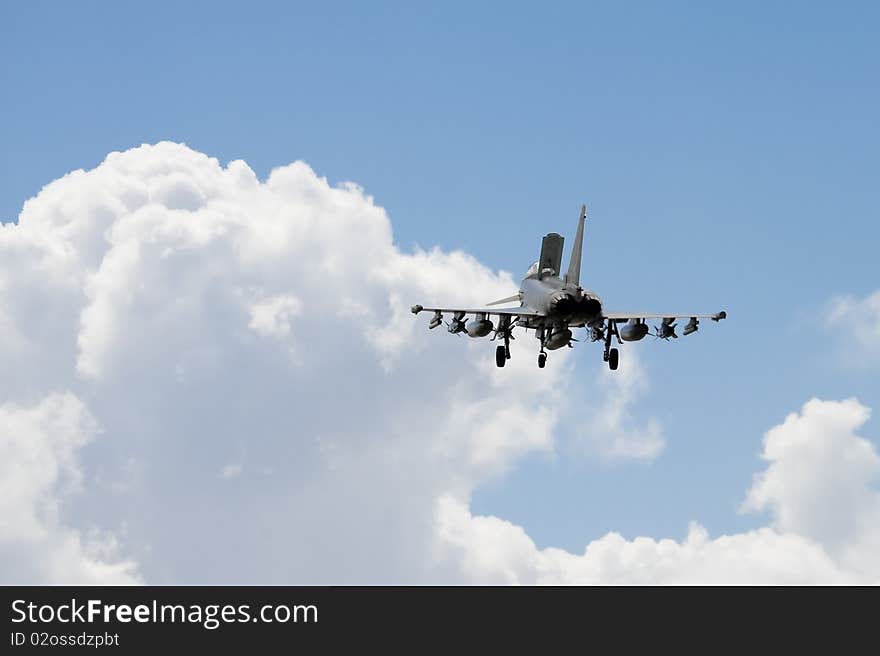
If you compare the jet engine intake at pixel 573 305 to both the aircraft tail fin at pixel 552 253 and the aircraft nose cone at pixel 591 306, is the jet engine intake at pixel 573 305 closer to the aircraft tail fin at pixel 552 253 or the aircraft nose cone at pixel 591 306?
the aircraft nose cone at pixel 591 306

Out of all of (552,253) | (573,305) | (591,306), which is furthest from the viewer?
(552,253)

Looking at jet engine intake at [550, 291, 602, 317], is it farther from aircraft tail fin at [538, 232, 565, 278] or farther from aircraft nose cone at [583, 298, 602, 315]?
aircraft tail fin at [538, 232, 565, 278]

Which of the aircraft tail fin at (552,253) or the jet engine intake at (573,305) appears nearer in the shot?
the jet engine intake at (573,305)

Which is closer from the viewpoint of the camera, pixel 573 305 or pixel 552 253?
pixel 573 305

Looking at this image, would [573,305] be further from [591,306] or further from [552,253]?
[552,253]

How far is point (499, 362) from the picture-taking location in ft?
445

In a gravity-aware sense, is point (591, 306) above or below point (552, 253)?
below

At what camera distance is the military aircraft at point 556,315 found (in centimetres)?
12550

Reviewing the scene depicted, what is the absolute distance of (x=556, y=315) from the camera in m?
125

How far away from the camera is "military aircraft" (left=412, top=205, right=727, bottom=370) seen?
125500 millimetres

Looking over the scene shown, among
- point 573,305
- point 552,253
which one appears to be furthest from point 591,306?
point 552,253
